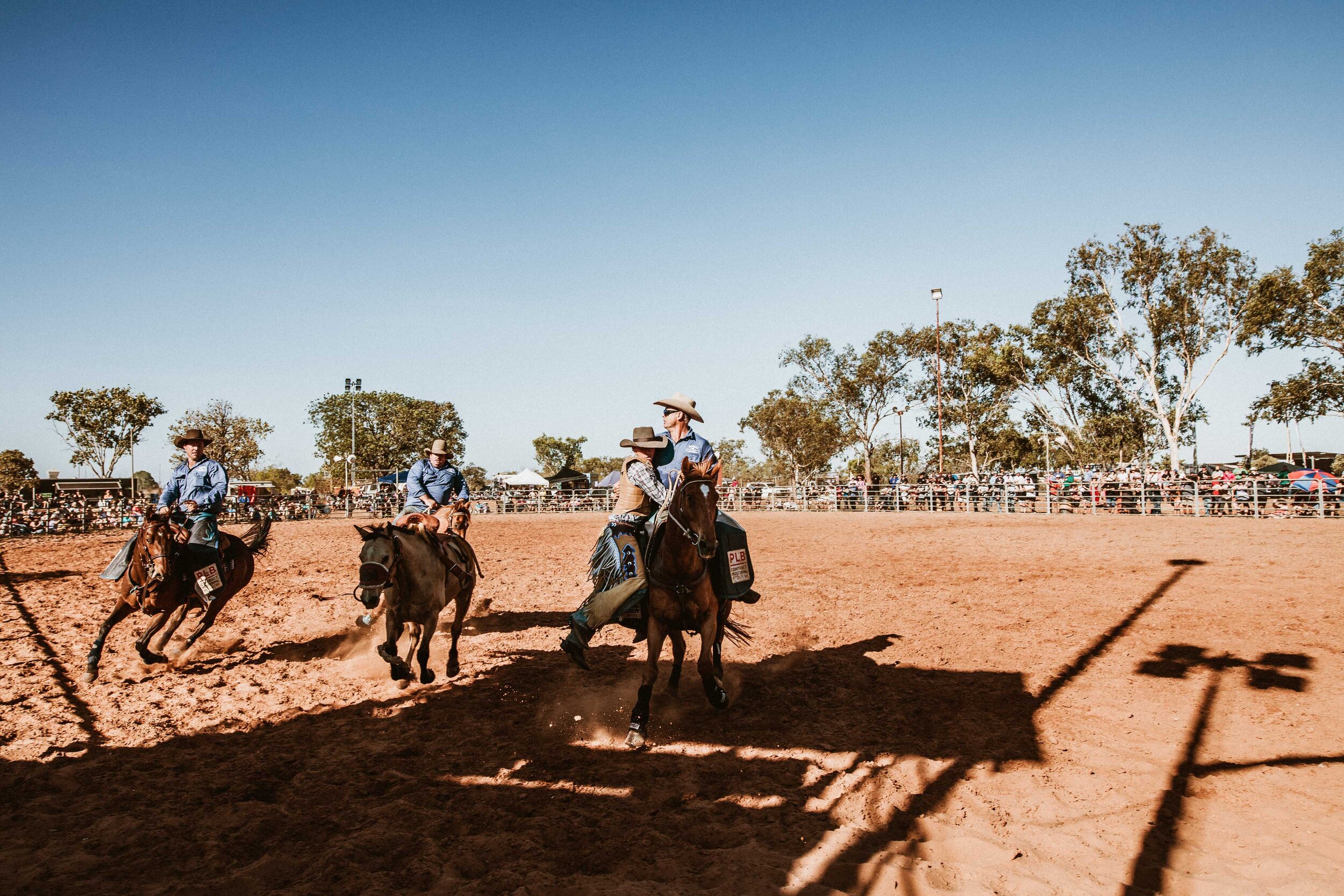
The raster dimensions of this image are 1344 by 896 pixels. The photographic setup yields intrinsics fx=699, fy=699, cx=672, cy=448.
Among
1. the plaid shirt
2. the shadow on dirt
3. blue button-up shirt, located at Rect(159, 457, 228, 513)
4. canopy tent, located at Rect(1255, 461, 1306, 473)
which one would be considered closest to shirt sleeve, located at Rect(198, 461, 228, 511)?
blue button-up shirt, located at Rect(159, 457, 228, 513)

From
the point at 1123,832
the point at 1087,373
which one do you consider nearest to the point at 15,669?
the point at 1123,832

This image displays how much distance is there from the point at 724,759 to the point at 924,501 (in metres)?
29.7

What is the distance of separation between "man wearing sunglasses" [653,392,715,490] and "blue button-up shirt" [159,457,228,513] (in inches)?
205

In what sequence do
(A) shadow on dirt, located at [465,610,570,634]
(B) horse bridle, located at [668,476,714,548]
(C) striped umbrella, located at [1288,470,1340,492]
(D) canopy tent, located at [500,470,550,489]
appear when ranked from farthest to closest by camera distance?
(D) canopy tent, located at [500,470,550,489] < (C) striped umbrella, located at [1288,470,1340,492] < (A) shadow on dirt, located at [465,610,570,634] < (B) horse bridle, located at [668,476,714,548]

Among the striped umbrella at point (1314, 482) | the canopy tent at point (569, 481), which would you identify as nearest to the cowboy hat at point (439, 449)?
the striped umbrella at point (1314, 482)

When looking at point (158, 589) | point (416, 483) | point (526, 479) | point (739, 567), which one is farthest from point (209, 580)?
point (526, 479)

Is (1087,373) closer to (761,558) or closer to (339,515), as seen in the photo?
(761,558)

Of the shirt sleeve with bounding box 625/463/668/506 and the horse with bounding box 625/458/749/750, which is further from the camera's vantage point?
the shirt sleeve with bounding box 625/463/668/506

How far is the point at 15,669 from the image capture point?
23.5 feet

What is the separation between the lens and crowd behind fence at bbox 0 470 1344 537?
22.1m

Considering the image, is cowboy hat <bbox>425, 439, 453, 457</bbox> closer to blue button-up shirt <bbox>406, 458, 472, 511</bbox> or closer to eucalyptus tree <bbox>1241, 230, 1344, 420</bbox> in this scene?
blue button-up shirt <bbox>406, 458, 472, 511</bbox>

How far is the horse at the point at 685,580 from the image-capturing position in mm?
5289

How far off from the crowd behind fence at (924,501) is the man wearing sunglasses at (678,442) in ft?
36.6

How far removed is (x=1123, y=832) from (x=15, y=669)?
984cm
